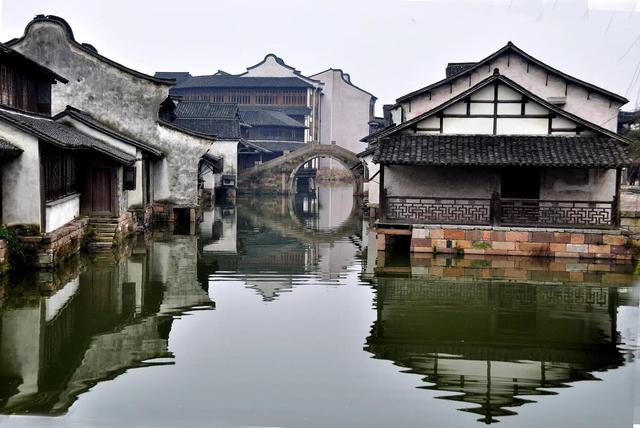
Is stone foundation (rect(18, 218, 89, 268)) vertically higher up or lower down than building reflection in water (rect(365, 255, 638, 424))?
higher up

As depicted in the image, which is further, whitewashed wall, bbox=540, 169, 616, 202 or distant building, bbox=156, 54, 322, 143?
distant building, bbox=156, 54, 322, 143

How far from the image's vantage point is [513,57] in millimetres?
34844

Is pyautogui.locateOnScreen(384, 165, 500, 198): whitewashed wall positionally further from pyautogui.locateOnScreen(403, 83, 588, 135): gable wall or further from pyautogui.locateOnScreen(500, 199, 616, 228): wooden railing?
pyautogui.locateOnScreen(403, 83, 588, 135): gable wall

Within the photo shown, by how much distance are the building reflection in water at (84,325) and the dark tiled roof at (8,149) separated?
3.18 meters

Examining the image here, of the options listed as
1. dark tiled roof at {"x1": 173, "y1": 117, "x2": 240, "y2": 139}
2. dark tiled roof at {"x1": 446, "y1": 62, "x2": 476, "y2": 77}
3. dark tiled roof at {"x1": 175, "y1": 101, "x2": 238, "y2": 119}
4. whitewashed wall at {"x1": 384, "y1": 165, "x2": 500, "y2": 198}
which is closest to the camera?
whitewashed wall at {"x1": 384, "y1": 165, "x2": 500, "y2": 198}

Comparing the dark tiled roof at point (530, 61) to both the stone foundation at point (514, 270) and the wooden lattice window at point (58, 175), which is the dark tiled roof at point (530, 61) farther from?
the wooden lattice window at point (58, 175)

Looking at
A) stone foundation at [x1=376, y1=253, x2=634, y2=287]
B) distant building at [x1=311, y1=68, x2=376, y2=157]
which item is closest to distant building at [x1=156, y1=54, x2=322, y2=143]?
distant building at [x1=311, y1=68, x2=376, y2=157]

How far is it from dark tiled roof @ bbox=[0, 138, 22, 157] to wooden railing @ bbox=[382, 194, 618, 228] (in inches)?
471

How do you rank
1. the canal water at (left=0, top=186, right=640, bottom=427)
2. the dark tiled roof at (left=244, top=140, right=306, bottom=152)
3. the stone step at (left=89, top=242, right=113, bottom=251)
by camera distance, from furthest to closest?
1. the dark tiled roof at (left=244, top=140, right=306, bottom=152)
2. the stone step at (left=89, top=242, right=113, bottom=251)
3. the canal water at (left=0, top=186, right=640, bottom=427)

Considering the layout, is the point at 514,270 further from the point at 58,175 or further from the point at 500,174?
the point at 58,175

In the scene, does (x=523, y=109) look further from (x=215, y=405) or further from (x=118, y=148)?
(x=215, y=405)

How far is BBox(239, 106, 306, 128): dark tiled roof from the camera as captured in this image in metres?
81.7

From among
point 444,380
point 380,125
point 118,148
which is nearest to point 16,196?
point 118,148

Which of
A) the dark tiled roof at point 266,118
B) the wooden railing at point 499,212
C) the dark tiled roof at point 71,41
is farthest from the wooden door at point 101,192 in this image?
the dark tiled roof at point 266,118
